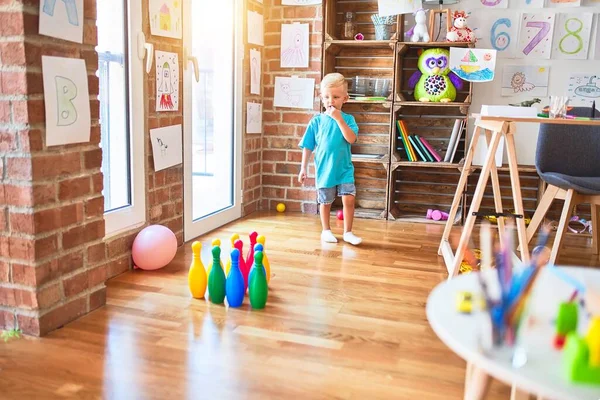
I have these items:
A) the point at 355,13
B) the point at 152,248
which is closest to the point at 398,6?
the point at 355,13

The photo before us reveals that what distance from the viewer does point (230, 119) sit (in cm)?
381

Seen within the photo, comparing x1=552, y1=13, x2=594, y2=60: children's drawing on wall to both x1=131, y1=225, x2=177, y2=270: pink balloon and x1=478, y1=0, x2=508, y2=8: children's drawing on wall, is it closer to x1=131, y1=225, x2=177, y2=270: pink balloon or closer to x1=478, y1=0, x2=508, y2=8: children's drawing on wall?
x1=478, y1=0, x2=508, y2=8: children's drawing on wall

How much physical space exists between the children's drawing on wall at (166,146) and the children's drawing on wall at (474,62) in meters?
1.83

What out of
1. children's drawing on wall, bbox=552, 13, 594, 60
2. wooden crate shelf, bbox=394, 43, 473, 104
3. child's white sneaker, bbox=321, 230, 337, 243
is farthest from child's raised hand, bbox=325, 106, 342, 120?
children's drawing on wall, bbox=552, 13, 594, 60

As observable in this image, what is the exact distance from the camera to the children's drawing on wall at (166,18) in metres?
2.79

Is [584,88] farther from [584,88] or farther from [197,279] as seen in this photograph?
[197,279]

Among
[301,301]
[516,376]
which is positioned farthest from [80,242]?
[516,376]

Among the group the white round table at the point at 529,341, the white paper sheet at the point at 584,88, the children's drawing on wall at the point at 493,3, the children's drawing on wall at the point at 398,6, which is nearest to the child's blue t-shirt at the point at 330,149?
the children's drawing on wall at the point at 398,6

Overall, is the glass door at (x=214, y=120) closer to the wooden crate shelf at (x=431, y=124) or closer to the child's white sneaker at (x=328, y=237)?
the child's white sneaker at (x=328, y=237)

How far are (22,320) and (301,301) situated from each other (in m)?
1.01

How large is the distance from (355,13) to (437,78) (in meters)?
0.79

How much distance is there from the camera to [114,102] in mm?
2652

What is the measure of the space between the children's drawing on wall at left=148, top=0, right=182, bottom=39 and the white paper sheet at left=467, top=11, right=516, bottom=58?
2.02m

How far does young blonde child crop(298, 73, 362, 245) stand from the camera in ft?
10.8
